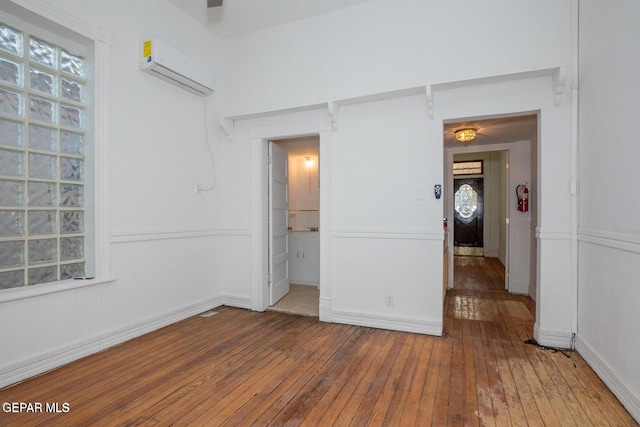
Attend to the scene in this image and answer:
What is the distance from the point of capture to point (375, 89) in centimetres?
305

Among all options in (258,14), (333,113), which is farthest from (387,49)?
(258,14)

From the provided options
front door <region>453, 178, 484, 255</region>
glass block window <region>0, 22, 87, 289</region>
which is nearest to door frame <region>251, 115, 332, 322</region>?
glass block window <region>0, 22, 87, 289</region>

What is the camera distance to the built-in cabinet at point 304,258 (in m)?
5.09

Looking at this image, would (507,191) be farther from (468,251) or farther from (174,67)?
(174,67)

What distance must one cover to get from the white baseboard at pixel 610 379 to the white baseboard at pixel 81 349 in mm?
3641

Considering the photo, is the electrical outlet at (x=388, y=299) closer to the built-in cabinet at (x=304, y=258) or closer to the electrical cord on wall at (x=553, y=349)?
the electrical cord on wall at (x=553, y=349)

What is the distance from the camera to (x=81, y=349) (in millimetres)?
2473

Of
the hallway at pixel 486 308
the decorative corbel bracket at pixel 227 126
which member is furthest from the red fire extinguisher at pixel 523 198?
the decorative corbel bracket at pixel 227 126

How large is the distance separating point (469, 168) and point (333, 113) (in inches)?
277

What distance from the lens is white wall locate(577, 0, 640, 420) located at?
6.07 feet

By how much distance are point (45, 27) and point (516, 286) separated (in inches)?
242

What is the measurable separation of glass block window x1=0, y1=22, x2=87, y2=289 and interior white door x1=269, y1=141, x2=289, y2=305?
1903mm

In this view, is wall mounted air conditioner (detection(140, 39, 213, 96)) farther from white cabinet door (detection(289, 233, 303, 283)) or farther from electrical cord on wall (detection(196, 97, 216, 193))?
white cabinet door (detection(289, 233, 303, 283))

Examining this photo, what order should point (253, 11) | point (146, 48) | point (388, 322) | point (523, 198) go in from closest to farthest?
point (146, 48) < point (388, 322) < point (253, 11) < point (523, 198)
